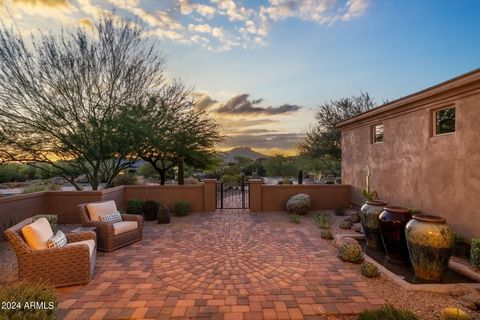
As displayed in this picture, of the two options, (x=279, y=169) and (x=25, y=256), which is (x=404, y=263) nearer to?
(x=25, y=256)

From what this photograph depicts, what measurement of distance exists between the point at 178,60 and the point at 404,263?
38.0ft

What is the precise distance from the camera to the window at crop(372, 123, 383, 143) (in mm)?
8539

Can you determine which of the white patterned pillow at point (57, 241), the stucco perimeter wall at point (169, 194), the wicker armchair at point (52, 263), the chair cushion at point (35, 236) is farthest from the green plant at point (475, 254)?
the stucco perimeter wall at point (169, 194)

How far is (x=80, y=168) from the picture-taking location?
36.0 feet

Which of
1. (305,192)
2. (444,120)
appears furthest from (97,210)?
(444,120)

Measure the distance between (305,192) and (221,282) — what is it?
674cm

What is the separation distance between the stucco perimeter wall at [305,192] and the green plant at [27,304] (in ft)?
25.7

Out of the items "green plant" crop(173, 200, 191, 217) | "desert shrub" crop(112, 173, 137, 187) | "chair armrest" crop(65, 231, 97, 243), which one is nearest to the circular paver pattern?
"chair armrest" crop(65, 231, 97, 243)

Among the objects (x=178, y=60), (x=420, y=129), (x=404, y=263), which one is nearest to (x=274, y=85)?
(x=178, y=60)

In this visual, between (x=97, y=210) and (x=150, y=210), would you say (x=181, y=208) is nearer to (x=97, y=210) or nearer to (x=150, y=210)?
(x=150, y=210)

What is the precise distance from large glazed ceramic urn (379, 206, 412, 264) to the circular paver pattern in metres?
1.79

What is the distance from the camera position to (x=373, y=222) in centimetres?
565

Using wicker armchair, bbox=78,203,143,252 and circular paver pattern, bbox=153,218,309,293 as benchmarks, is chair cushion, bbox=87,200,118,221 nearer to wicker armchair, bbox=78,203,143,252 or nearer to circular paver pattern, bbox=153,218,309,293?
wicker armchair, bbox=78,203,143,252

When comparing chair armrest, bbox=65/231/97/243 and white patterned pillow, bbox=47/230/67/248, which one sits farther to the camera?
chair armrest, bbox=65/231/97/243
